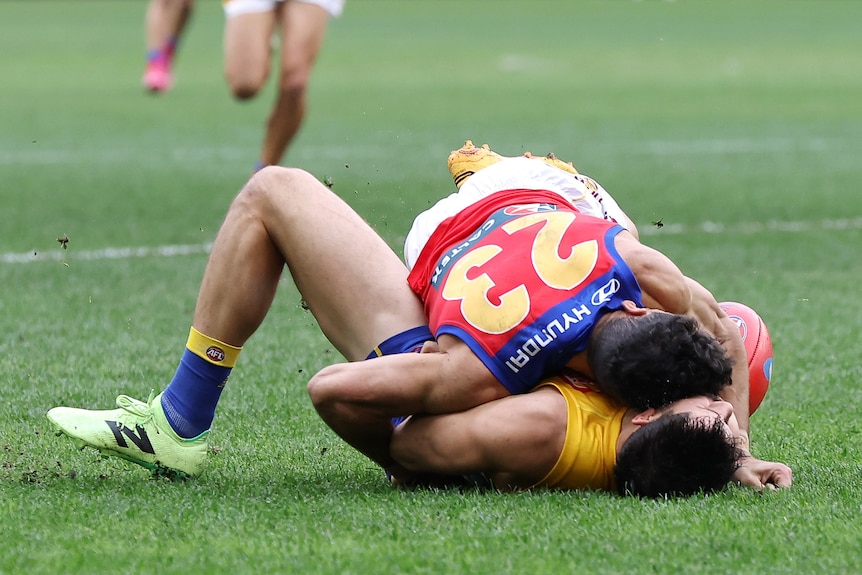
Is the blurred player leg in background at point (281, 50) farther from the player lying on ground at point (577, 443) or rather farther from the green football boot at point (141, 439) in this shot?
the player lying on ground at point (577, 443)

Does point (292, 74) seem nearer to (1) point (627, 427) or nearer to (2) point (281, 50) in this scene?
(2) point (281, 50)

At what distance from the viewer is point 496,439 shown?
10.7 ft

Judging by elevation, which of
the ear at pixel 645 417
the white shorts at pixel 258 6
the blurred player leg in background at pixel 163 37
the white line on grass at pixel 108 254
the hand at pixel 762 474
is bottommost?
the white line on grass at pixel 108 254

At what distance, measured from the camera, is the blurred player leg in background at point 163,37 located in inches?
387

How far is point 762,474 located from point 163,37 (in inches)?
293

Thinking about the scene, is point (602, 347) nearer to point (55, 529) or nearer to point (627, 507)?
point (627, 507)

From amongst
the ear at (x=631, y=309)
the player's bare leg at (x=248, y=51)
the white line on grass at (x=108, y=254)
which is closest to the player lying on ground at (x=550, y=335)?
the ear at (x=631, y=309)

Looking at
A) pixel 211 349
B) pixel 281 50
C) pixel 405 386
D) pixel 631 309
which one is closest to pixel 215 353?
pixel 211 349

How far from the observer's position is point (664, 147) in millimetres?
13188

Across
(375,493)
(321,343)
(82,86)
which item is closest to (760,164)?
(321,343)

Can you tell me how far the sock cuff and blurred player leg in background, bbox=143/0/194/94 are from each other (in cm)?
634

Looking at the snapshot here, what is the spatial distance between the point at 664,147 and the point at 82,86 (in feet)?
31.3

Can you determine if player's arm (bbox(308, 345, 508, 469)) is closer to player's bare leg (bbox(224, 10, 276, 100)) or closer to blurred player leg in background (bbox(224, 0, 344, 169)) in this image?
blurred player leg in background (bbox(224, 0, 344, 169))

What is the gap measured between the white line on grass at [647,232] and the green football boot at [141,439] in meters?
4.00
